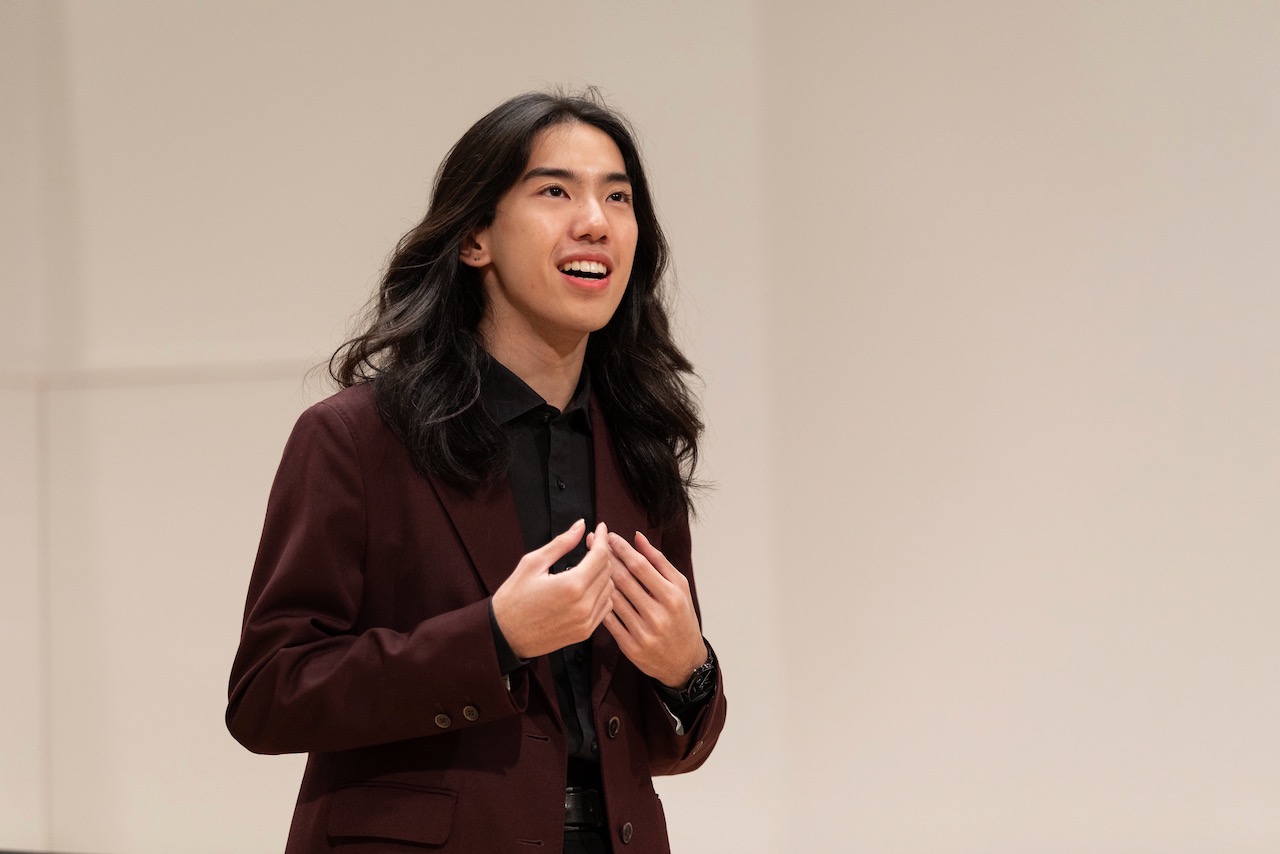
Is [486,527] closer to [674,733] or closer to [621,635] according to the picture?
[621,635]

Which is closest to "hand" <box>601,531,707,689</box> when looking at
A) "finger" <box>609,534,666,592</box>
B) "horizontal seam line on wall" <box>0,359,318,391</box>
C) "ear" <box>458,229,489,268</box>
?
"finger" <box>609,534,666,592</box>

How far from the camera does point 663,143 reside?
10.7 ft

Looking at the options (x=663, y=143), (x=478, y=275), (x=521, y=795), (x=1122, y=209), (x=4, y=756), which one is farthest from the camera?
(x=4, y=756)

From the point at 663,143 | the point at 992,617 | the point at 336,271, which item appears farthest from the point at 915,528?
the point at 336,271

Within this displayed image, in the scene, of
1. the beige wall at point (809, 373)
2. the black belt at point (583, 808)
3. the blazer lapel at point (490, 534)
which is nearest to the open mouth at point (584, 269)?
the blazer lapel at point (490, 534)

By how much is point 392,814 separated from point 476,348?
1.98 ft

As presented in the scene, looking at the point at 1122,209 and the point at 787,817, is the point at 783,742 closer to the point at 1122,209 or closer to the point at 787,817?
the point at 787,817

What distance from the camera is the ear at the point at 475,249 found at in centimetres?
175

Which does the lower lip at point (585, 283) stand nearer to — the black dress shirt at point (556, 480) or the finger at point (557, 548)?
the black dress shirt at point (556, 480)

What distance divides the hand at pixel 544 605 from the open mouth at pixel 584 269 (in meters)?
0.41

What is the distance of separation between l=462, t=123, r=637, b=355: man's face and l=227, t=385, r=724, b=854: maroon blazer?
0.78 ft

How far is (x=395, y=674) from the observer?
1424 mm

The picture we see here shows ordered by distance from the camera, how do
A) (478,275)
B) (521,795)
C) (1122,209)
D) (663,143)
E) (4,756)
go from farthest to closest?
1. (4,756)
2. (663,143)
3. (1122,209)
4. (478,275)
5. (521,795)

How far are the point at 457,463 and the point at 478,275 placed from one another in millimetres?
331
